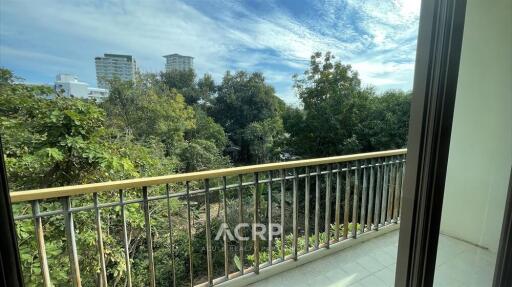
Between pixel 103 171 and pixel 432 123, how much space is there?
3.18 metres

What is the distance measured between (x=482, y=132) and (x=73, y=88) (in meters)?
3.50

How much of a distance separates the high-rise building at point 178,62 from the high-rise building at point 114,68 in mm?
527

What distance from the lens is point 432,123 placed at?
822mm

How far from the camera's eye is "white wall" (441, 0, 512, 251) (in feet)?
3.29

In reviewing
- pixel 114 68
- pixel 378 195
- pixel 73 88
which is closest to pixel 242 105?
pixel 114 68

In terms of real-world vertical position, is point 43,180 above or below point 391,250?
above

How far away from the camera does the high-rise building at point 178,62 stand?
446 centimetres

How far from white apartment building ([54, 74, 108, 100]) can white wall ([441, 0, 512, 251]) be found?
319cm

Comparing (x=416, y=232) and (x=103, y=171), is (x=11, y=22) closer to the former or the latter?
(x=103, y=171)

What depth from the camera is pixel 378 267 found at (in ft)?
6.94

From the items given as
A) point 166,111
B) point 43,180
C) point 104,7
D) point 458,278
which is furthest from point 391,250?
point 104,7

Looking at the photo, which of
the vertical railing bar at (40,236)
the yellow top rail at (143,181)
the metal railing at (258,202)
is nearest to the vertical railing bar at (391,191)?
the metal railing at (258,202)

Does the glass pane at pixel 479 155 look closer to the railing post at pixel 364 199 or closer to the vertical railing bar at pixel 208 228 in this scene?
the railing post at pixel 364 199

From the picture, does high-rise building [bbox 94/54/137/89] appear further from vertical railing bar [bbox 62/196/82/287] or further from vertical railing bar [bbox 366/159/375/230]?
vertical railing bar [bbox 366/159/375/230]
